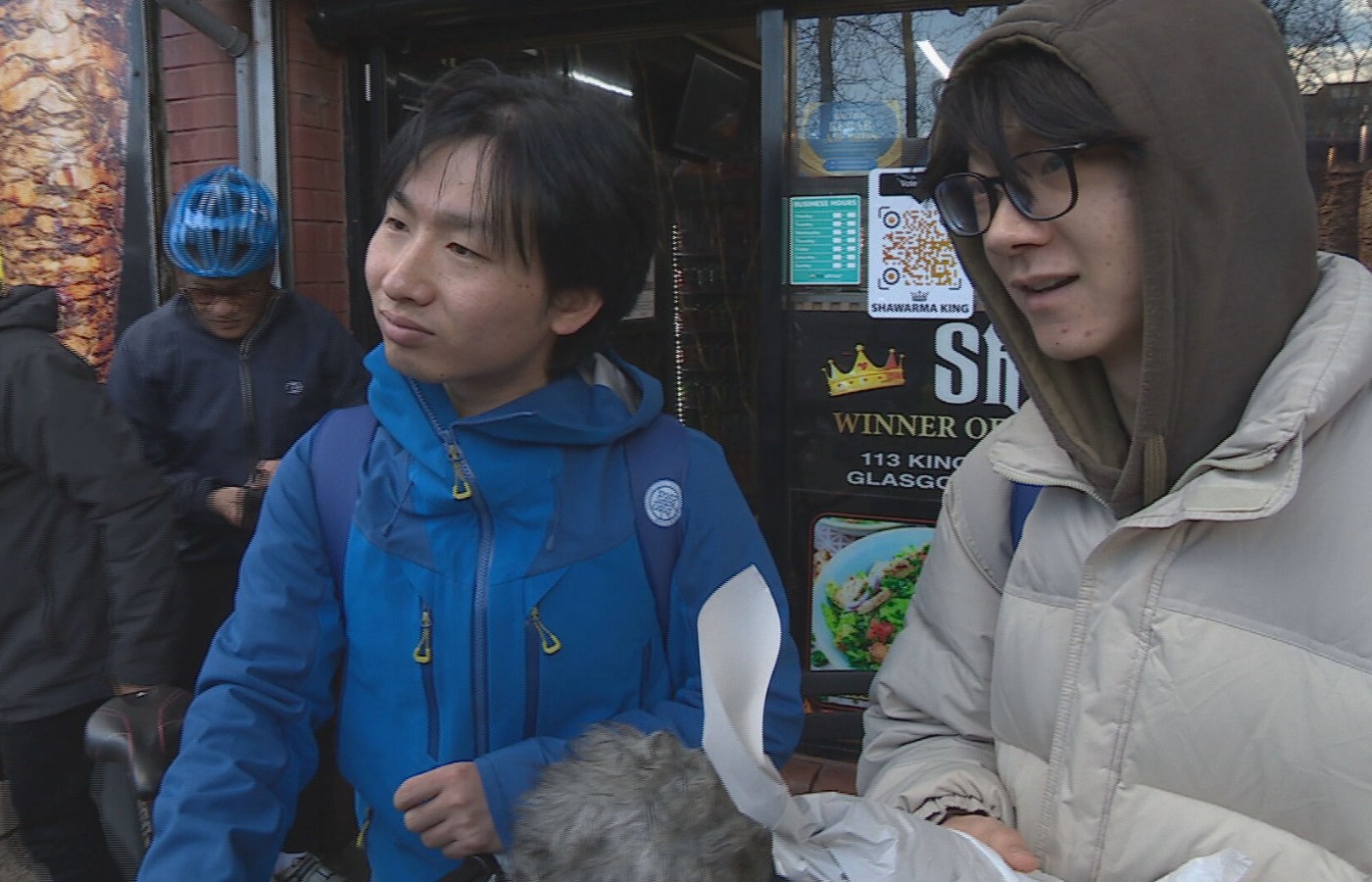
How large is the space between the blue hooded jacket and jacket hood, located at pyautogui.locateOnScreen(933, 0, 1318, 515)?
24.1 inches

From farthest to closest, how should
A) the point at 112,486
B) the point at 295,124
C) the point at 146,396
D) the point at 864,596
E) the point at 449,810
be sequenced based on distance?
1. the point at 295,124
2. the point at 864,596
3. the point at 146,396
4. the point at 112,486
5. the point at 449,810

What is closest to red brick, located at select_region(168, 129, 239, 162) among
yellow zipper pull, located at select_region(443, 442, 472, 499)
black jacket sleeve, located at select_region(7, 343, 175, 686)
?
black jacket sleeve, located at select_region(7, 343, 175, 686)

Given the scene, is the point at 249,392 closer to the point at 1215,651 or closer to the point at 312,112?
the point at 312,112

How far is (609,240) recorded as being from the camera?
154 centimetres

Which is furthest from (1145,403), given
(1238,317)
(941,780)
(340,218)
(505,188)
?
(340,218)

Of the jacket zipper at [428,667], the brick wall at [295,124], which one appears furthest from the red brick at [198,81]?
the jacket zipper at [428,667]

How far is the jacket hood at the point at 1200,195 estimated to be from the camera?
1060mm

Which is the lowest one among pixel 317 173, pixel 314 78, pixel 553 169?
pixel 553 169

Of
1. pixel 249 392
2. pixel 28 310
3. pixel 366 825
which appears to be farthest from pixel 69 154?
pixel 366 825

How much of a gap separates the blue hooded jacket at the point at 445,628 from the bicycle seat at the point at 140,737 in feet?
1.77

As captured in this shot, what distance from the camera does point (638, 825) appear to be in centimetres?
85

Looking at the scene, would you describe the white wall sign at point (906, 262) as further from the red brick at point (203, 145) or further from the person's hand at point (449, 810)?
the person's hand at point (449, 810)

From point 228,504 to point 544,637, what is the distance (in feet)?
5.80

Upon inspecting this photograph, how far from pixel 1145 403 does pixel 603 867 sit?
0.71 metres
